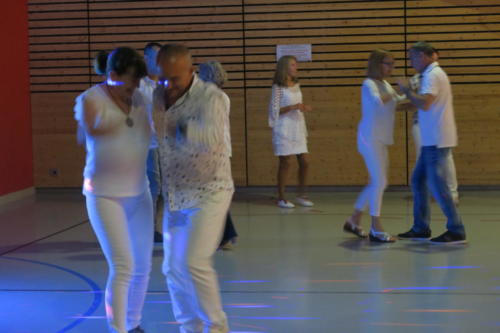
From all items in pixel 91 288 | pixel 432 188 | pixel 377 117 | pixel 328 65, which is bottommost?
pixel 91 288

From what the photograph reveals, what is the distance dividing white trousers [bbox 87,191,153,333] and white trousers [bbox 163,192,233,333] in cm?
19

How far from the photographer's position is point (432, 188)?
19.0 ft

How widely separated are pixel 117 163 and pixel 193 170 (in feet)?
1.29

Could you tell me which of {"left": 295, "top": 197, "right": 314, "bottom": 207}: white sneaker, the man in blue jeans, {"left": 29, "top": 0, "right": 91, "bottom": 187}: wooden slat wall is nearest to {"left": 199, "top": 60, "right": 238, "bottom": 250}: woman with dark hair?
the man in blue jeans

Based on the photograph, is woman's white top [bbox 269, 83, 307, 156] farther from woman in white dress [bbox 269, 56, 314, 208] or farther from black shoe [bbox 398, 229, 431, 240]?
black shoe [bbox 398, 229, 431, 240]

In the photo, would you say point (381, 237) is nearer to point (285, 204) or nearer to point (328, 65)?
point (285, 204)

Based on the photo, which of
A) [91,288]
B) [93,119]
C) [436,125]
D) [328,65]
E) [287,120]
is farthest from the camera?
[328,65]

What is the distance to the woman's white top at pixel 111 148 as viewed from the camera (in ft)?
10.6

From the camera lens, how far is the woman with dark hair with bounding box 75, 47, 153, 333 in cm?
325

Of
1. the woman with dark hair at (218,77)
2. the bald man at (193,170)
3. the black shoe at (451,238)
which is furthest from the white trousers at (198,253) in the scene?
Answer: the black shoe at (451,238)

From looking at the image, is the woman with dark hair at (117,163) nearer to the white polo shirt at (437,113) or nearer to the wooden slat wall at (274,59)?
the white polo shirt at (437,113)

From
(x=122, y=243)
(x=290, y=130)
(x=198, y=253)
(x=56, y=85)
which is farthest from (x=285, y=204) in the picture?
(x=198, y=253)

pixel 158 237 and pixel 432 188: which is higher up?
pixel 432 188

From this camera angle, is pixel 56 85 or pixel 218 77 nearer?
pixel 218 77
